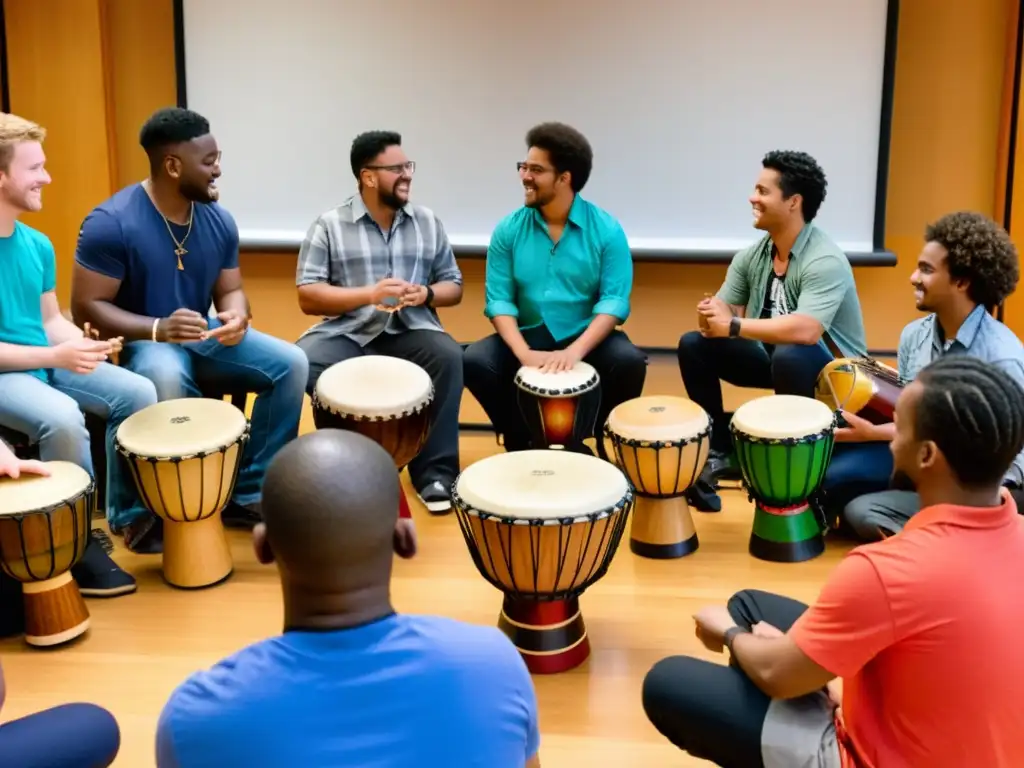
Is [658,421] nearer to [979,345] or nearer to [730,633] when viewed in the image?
[979,345]

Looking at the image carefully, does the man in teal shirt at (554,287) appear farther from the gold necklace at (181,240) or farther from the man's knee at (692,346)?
the gold necklace at (181,240)

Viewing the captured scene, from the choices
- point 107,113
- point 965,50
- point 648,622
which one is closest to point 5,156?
point 107,113

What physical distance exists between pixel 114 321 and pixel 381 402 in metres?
0.91

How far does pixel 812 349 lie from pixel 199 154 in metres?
2.17

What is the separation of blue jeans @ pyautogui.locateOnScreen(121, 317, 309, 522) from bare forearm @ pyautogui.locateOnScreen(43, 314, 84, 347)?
0.72 ft

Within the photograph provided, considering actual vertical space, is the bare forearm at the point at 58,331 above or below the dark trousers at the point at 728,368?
above

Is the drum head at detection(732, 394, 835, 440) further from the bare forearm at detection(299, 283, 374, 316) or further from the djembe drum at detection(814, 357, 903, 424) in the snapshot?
the bare forearm at detection(299, 283, 374, 316)

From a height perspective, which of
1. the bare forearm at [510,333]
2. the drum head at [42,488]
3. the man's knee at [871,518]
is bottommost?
the man's knee at [871,518]

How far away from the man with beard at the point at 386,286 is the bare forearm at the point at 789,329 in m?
1.08

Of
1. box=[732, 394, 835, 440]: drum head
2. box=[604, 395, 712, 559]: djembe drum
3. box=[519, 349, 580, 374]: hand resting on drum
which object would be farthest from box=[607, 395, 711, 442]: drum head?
box=[519, 349, 580, 374]: hand resting on drum

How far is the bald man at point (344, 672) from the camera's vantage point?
130 cm

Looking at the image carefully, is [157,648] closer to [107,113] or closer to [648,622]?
[648,622]

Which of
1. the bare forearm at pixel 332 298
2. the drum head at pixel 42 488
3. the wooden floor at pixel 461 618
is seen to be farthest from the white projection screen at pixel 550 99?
the drum head at pixel 42 488

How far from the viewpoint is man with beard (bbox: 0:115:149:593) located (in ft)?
10.6
